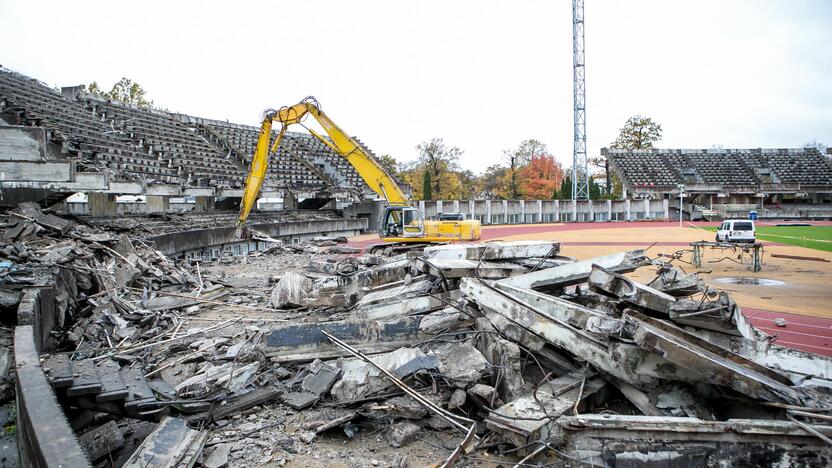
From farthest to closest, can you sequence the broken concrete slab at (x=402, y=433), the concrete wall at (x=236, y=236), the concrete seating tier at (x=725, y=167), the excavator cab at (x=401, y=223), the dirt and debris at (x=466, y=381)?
the concrete seating tier at (x=725, y=167) < the excavator cab at (x=401, y=223) < the concrete wall at (x=236, y=236) < the broken concrete slab at (x=402, y=433) < the dirt and debris at (x=466, y=381)

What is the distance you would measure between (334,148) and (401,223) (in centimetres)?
455

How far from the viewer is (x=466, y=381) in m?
5.58

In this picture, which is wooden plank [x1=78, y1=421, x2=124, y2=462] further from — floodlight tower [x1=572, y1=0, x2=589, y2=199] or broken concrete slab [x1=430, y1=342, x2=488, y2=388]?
floodlight tower [x1=572, y1=0, x2=589, y2=199]

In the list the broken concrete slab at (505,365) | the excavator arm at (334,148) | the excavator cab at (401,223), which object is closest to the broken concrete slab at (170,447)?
the broken concrete slab at (505,365)

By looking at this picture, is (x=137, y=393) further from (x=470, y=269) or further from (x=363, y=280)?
(x=363, y=280)

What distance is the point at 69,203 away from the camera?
18.8 meters

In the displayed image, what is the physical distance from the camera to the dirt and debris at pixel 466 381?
4523 millimetres

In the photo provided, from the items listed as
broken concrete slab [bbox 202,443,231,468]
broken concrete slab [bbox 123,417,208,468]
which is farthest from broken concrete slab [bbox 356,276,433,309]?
broken concrete slab [bbox 123,417,208,468]

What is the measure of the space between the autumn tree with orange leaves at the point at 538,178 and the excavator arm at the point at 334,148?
49.8 metres

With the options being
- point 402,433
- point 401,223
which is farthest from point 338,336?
point 401,223

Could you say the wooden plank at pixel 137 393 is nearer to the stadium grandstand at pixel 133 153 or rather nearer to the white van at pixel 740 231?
the stadium grandstand at pixel 133 153

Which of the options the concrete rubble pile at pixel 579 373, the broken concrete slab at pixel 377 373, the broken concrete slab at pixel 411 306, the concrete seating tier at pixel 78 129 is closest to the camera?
the concrete rubble pile at pixel 579 373

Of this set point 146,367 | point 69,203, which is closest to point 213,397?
point 146,367

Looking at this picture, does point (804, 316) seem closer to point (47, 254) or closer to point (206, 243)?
point (47, 254)
